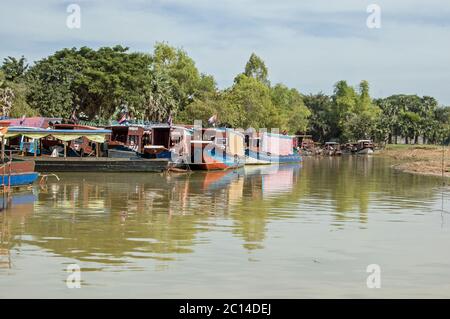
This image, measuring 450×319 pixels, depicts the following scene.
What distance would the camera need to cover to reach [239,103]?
75.6 meters

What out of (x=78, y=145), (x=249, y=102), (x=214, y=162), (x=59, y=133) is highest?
(x=249, y=102)

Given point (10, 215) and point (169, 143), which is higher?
point (169, 143)

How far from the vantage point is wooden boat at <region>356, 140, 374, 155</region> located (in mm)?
89750

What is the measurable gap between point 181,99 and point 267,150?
16579mm

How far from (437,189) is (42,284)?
74.2 feet

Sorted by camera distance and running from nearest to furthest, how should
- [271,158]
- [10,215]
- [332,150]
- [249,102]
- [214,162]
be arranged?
1. [10,215]
2. [214,162]
3. [271,158]
4. [249,102]
5. [332,150]

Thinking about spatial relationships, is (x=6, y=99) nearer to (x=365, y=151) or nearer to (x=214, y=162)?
(x=214, y=162)

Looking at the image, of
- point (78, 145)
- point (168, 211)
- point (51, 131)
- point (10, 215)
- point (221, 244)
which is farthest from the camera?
point (78, 145)

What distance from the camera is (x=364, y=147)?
9075 cm

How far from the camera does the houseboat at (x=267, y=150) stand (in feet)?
177

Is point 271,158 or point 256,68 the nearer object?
point 271,158

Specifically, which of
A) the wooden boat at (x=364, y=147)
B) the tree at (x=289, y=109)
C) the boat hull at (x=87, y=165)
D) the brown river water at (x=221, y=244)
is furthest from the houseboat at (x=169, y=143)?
the wooden boat at (x=364, y=147)

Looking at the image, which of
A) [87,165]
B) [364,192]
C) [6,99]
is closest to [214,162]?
[87,165]

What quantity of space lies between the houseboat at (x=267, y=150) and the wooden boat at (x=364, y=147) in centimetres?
2945
